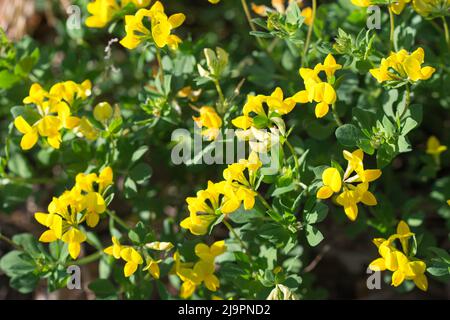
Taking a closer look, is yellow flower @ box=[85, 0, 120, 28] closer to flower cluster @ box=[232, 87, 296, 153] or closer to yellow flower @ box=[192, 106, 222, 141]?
yellow flower @ box=[192, 106, 222, 141]

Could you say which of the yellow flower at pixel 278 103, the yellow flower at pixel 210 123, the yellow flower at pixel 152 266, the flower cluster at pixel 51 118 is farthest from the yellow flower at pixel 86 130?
the yellow flower at pixel 278 103

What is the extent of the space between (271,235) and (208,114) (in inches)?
17.9

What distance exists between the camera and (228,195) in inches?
77.7

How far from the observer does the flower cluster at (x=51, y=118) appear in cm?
222

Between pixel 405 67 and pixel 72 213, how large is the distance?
1144mm

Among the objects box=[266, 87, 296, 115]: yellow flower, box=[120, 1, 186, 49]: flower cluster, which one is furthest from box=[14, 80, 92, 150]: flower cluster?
box=[266, 87, 296, 115]: yellow flower

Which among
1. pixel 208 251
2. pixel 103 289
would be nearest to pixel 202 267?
pixel 208 251

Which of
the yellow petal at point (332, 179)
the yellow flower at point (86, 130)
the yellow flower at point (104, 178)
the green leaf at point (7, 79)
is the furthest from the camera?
the green leaf at point (7, 79)

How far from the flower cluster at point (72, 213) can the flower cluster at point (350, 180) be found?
719mm

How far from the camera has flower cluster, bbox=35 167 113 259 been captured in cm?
205

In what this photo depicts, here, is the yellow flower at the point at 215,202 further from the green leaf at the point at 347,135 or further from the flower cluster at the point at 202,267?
the green leaf at the point at 347,135

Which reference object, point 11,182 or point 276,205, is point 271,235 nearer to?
point 276,205

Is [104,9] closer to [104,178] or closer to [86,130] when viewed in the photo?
[86,130]
